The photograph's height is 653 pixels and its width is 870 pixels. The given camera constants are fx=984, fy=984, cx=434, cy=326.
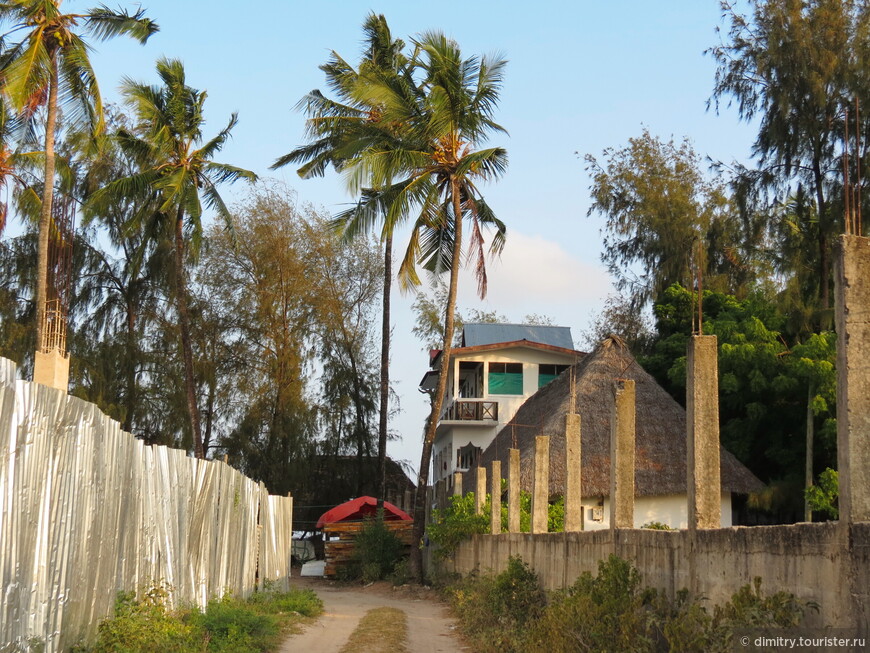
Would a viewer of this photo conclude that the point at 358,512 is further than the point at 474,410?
No

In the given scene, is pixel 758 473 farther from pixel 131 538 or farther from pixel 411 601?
pixel 131 538

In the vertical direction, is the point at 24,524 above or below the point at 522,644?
above

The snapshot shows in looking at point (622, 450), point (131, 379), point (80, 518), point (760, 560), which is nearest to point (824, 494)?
point (622, 450)

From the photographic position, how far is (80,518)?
7469mm

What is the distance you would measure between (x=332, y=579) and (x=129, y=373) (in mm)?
8785

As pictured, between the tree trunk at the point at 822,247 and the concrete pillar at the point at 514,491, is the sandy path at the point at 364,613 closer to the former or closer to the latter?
the concrete pillar at the point at 514,491

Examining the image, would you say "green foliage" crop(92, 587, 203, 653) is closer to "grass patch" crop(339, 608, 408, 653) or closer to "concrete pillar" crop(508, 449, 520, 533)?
"grass patch" crop(339, 608, 408, 653)

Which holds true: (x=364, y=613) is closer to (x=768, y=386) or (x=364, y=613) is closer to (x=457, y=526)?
(x=457, y=526)

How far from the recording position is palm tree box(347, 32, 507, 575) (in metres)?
23.1

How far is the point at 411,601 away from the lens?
22219 millimetres

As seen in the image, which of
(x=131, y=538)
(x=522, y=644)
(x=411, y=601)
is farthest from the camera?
(x=411, y=601)

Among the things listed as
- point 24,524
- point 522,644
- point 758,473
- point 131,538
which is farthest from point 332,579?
point 24,524

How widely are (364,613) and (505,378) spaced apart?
18553 mm

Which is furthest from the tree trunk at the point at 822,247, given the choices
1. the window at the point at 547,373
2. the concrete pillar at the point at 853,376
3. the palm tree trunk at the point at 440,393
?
the concrete pillar at the point at 853,376
